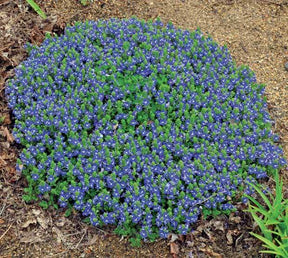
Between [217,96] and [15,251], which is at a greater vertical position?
[217,96]

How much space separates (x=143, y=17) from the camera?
627 cm

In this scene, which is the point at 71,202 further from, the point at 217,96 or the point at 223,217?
the point at 217,96

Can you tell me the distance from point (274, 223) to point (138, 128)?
1542 millimetres

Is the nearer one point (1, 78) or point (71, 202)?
point (71, 202)

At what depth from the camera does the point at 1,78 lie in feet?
17.3

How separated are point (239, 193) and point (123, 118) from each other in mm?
1354

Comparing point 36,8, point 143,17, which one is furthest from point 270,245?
point 36,8

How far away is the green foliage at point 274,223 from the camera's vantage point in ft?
13.3

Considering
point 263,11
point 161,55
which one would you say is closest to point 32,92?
point 161,55

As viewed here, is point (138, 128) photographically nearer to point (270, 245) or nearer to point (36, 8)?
point (270, 245)

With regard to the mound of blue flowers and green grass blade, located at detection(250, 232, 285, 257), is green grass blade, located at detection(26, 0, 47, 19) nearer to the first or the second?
the mound of blue flowers

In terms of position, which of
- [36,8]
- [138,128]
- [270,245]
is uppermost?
[36,8]

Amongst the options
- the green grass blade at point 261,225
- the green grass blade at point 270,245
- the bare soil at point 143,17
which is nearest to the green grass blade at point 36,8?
the bare soil at point 143,17

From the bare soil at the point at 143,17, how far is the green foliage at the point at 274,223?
0.19 metres
